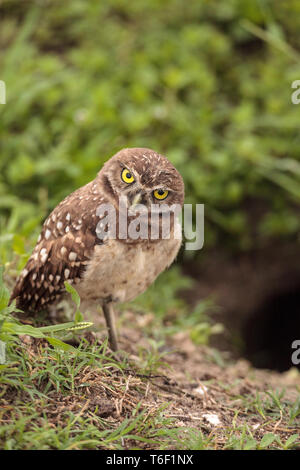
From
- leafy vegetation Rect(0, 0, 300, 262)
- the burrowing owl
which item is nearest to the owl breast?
the burrowing owl

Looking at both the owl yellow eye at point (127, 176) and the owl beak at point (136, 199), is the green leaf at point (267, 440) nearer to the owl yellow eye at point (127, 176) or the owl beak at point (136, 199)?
the owl beak at point (136, 199)

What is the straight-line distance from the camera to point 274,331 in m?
6.54

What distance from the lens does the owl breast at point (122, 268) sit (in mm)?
2982

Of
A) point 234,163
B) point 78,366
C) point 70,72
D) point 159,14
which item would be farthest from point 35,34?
point 78,366

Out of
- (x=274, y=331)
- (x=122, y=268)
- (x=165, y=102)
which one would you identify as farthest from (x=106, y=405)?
(x=274, y=331)

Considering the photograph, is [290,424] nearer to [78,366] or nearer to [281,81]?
[78,366]

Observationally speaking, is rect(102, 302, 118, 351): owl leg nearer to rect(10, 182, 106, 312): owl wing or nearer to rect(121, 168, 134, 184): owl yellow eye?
rect(10, 182, 106, 312): owl wing

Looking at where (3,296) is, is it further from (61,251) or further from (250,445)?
(250,445)

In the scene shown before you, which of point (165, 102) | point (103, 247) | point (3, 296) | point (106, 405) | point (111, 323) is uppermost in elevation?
point (165, 102)

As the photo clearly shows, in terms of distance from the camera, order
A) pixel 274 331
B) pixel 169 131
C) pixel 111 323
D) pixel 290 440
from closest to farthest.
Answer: pixel 290 440 → pixel 111 323 → pixel 169 131 → pixel 274 331

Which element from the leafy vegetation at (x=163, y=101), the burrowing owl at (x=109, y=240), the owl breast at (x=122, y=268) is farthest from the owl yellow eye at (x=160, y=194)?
the leafy vegetation at (x=163, y=101)

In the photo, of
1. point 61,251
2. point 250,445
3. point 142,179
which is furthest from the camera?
point 61,251

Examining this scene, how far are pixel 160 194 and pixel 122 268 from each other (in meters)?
0.42

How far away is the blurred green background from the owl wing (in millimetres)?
1672
